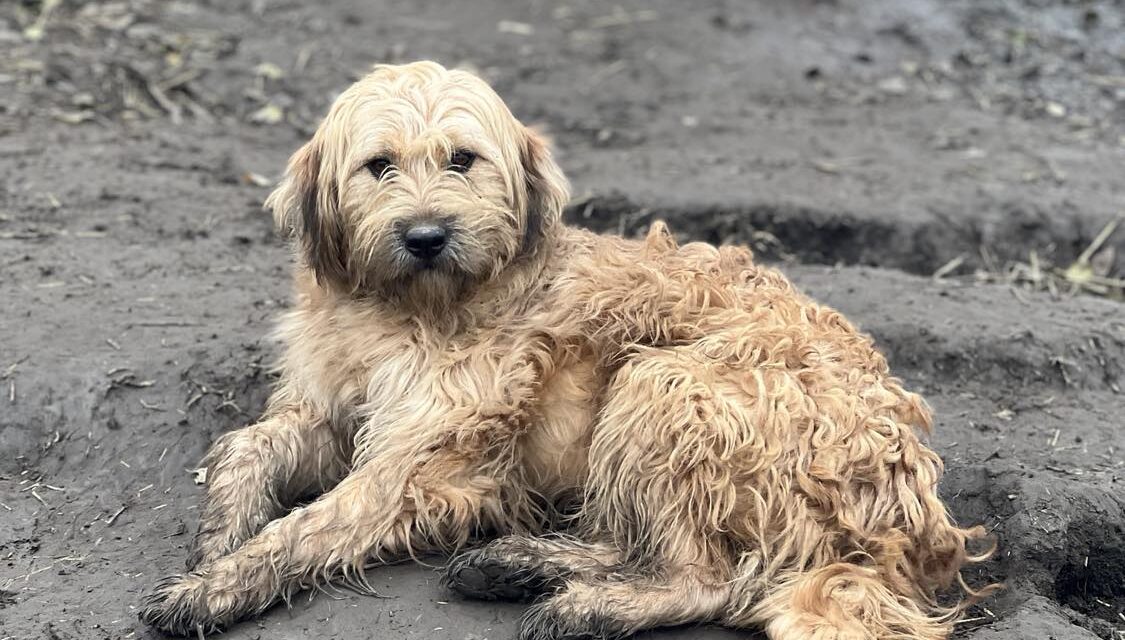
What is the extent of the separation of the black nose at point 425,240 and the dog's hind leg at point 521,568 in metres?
1.21

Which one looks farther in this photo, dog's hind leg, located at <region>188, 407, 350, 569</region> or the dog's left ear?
the dog's left ear

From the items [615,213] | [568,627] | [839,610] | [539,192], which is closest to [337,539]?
[568,627]

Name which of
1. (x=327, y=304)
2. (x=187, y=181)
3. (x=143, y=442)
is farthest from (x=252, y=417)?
(x=187, y=181)

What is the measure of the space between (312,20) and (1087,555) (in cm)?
964

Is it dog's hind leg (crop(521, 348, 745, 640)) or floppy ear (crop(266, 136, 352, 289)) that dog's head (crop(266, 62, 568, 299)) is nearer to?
floppy ear (crop(266, 136, 352, 289))

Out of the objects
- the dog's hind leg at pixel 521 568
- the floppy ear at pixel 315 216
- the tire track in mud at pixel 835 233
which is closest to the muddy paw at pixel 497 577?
the dog's hind leg at pixel 521 568

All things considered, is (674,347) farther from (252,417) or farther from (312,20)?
(312,20)

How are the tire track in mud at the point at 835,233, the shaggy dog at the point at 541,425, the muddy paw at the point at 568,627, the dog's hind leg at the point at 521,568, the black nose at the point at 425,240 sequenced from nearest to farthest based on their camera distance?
the muddy paw at the point at 568,627 < the shaggy dog at the point at 541,425 < the dog's hind leg at the point at 521,568 < the black nose at the point at 425,240 < the tire track in mud at the point at 835,233

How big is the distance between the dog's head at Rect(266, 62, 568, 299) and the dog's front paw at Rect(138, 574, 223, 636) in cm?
146

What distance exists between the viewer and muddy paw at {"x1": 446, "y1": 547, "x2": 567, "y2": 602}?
4.63 metres

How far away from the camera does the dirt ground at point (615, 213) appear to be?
17.2 feet

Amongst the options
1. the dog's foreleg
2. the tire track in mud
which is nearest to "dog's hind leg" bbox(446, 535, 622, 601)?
the dog's foreleg

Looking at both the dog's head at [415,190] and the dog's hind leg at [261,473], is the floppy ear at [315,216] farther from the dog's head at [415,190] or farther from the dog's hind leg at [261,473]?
the dog's hind leg at [261,473]

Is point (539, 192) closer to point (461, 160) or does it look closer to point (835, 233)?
point (461, 160)
